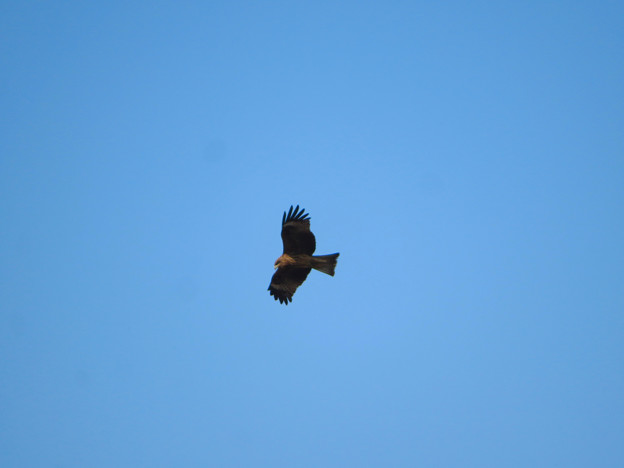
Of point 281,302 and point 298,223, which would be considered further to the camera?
point 281,302

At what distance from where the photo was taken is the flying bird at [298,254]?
50.6 feet

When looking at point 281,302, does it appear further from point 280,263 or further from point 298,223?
point 298,223

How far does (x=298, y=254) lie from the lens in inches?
621

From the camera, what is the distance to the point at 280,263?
15.9 meters

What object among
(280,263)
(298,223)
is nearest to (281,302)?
(280,263)

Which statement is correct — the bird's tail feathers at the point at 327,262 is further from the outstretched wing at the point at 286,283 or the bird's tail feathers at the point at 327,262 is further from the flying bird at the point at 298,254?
the outstretched wing at the point at 286,283

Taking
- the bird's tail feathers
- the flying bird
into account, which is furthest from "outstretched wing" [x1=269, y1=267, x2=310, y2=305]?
the bird's tail feathers

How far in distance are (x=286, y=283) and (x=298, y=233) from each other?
1.76 m

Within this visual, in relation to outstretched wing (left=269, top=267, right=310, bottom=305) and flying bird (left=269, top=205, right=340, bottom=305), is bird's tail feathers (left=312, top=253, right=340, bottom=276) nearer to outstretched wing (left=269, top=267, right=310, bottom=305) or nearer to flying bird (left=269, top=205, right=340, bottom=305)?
flying bird (left=269, top=205, right=340, bottom=305)

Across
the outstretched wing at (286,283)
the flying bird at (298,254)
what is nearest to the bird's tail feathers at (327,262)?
the flying bird at (298,254)

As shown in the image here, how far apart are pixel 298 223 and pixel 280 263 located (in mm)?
1221

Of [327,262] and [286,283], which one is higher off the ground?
[286,283]

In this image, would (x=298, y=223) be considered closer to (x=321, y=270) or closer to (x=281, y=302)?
(x=321, y=270)

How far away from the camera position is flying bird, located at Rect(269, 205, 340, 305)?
1544 cm
